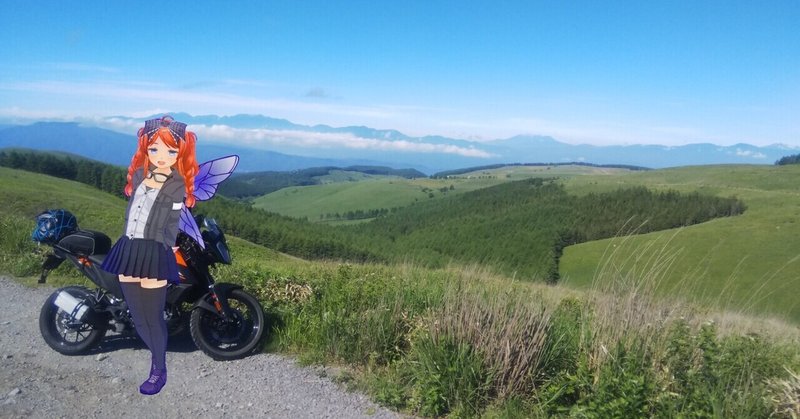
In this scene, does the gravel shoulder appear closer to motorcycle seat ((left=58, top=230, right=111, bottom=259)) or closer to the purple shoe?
the purple shoe

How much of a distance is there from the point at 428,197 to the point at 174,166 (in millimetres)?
194832

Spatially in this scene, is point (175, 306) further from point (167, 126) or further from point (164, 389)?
point (167, 126)

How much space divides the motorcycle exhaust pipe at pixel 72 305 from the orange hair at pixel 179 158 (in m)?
1.74

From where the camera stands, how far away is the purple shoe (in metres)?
4.37

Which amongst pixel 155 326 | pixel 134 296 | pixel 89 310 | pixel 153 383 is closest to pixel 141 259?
pixel 134 296

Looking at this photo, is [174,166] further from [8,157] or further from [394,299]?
[8,157]

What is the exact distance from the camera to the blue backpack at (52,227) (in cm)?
501

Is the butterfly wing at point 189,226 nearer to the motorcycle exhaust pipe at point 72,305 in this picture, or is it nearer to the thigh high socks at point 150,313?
the thigh high socks at point 150,313

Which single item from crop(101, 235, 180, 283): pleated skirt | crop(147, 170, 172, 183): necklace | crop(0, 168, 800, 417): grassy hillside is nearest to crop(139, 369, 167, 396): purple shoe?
crop(101, 235, 180, 283): pleated skirt

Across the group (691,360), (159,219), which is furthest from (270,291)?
(691,360)

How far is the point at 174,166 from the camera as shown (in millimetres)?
3988

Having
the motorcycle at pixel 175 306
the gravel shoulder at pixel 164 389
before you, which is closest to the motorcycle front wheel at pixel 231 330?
the motorcycle at pixel 175 306

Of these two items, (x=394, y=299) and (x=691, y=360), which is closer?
(x=691, y=360)

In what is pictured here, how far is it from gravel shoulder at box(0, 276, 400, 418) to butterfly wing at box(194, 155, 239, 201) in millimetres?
1701
